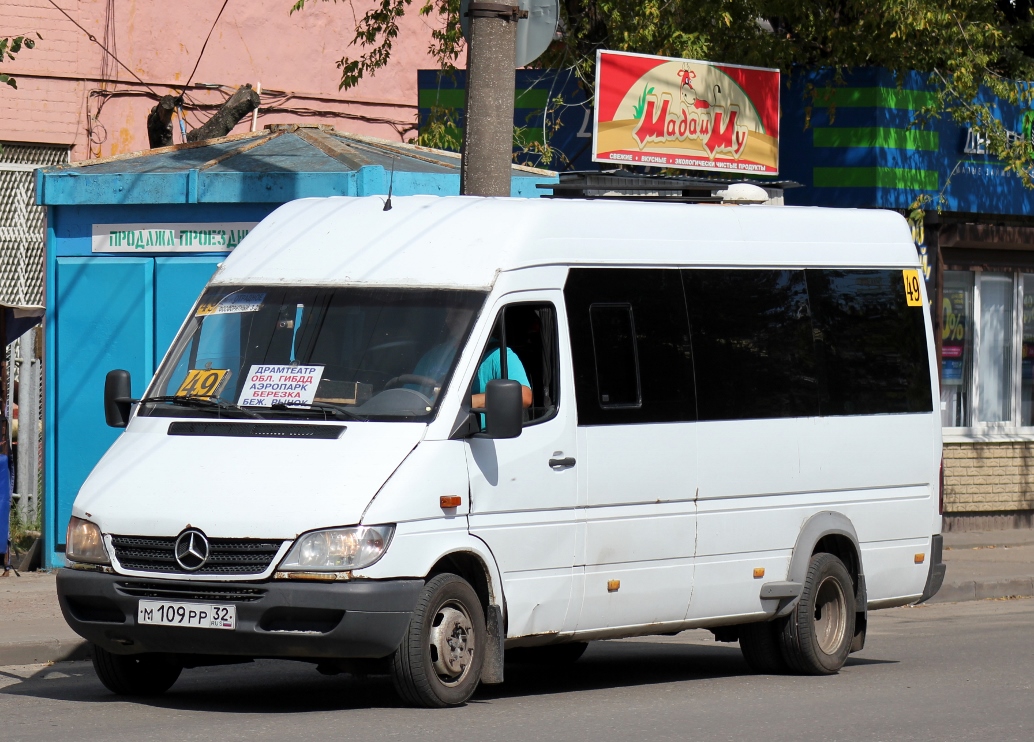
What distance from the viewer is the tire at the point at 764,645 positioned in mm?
10273

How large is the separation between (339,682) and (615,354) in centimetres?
232

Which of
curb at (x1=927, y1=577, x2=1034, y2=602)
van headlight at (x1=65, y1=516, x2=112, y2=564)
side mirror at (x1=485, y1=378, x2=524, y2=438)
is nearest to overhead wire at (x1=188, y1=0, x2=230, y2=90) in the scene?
curb at (x1=927, y1=577, x2=1034, y2=602)

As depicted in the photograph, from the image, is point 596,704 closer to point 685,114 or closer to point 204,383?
point 204,383

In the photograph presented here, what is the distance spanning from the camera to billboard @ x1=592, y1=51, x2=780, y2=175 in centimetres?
1688

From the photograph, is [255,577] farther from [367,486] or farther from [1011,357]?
[1011,357]

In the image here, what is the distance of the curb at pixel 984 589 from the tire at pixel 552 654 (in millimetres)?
5483

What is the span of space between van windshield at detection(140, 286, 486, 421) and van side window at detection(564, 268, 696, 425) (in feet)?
2.32

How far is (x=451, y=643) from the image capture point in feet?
27.0

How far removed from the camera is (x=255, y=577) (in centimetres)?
789

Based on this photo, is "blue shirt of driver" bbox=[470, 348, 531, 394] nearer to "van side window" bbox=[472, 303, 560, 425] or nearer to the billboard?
"van side window" bbox=[472, 303, 560, 425]

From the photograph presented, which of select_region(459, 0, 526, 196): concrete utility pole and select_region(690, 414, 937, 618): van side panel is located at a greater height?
select_region(459, 0, 526, 196): concrete utility pole

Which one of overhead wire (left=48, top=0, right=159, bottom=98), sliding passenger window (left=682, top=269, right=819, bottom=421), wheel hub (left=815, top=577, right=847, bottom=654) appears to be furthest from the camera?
overhead wire (left=48, top=0, right=159, bottom=98)

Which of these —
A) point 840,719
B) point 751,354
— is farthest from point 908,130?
point 840,719

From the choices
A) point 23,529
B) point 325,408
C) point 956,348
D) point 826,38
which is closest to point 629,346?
A: point 325,408
